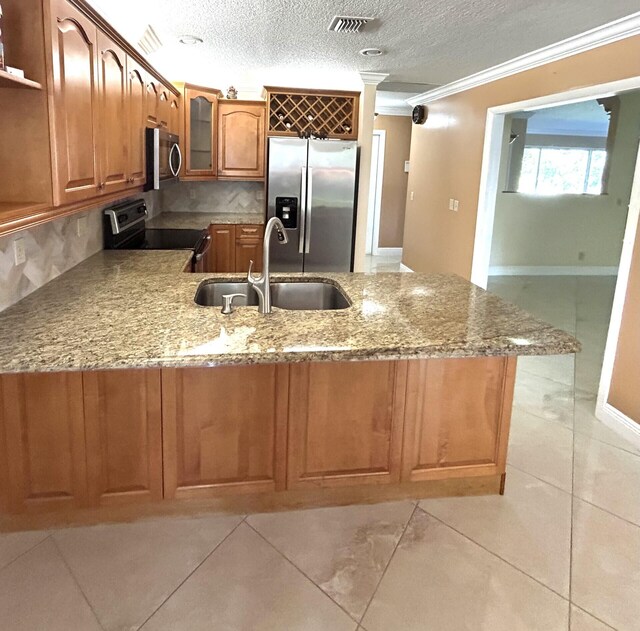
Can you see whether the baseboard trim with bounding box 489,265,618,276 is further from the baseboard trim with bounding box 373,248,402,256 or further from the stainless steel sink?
the stainless steel sink

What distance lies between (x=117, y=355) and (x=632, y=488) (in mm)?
2417

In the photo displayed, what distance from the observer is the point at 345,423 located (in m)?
2.24

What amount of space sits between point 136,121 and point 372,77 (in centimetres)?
273

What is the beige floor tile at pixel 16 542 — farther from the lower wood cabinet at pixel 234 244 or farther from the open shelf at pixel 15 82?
the lower wood cabinet at pixel 234 244

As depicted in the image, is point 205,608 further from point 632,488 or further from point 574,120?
point 574,120

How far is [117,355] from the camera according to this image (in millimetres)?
1709

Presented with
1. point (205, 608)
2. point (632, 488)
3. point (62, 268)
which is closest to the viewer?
point (205, 608)

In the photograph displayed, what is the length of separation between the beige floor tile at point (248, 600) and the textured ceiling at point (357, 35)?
2754 mm

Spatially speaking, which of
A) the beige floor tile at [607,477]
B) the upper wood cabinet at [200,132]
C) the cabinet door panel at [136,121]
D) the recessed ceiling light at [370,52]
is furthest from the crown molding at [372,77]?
the beige floor tile at [607,477]

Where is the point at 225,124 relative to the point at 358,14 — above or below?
below

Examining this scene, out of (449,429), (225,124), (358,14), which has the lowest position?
(449,429)

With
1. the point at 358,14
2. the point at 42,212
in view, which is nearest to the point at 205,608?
the point at 42,212

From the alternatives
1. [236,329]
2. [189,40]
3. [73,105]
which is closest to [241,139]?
[189,40]

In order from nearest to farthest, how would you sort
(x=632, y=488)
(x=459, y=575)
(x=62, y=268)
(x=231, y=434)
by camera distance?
(x=459, y=575) < (x=231, y=434) < (x=632, y=488) < (x=62, y=268)
